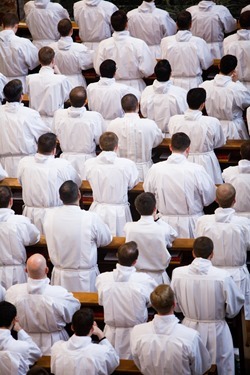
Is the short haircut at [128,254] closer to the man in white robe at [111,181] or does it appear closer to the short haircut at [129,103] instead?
the man in white robe at [111,181]

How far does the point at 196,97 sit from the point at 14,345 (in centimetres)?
386

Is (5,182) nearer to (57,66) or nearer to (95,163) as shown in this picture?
(95,163)

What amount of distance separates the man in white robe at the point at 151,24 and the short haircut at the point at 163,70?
6.24ft

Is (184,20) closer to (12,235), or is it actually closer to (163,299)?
(12,235)

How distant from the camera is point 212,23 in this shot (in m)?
15.5

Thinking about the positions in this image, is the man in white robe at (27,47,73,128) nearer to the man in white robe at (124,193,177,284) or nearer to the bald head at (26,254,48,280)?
the man in white robe at (124,193,177,284)

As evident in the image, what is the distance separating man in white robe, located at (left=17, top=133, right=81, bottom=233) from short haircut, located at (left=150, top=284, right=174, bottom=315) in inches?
108

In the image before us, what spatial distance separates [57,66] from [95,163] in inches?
123

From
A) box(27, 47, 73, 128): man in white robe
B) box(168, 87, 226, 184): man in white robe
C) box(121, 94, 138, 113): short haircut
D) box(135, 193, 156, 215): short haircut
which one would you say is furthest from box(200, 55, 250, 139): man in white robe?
box(135, 193, 156, 215): short haircut

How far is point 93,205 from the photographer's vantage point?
1259cm

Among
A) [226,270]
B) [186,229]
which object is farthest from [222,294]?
[186,229]

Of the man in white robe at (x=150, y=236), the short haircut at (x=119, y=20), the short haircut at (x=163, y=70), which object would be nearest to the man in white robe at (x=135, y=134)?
the short haircut at (x=163, y=70)

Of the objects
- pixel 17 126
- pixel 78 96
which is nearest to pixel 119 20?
pixel 78 96

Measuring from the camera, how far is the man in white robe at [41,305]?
10664mm
